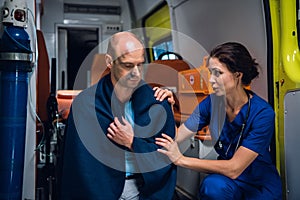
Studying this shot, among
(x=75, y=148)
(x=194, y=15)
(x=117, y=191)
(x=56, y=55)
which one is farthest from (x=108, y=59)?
(x=56, y=55)

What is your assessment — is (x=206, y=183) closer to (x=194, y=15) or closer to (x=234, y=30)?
(x=234, y=30)

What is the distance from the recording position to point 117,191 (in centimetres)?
150

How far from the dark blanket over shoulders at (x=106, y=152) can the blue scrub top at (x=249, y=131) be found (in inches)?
18.5

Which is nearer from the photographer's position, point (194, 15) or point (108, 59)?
point (108, 59)

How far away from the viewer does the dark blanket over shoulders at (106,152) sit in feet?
4.80

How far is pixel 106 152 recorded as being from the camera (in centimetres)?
150

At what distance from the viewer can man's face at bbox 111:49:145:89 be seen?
150 cm

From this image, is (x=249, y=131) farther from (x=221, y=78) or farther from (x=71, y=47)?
(x=71, y=47)

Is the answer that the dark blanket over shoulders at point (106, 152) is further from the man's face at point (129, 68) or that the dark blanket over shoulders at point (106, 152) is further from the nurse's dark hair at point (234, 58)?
the nurse's dark hair at point (234, 58)

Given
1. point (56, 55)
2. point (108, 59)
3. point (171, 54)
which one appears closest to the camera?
point (108, 59)

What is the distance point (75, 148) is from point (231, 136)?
2.97 ft

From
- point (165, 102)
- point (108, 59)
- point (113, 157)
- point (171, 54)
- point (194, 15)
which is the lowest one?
point (113, 157)

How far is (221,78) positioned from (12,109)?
→ 118cm

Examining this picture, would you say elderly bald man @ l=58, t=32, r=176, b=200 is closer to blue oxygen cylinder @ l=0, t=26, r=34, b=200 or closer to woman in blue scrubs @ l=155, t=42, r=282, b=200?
woman in blue scrubs @ l=155, t=42, r=282, b=200
